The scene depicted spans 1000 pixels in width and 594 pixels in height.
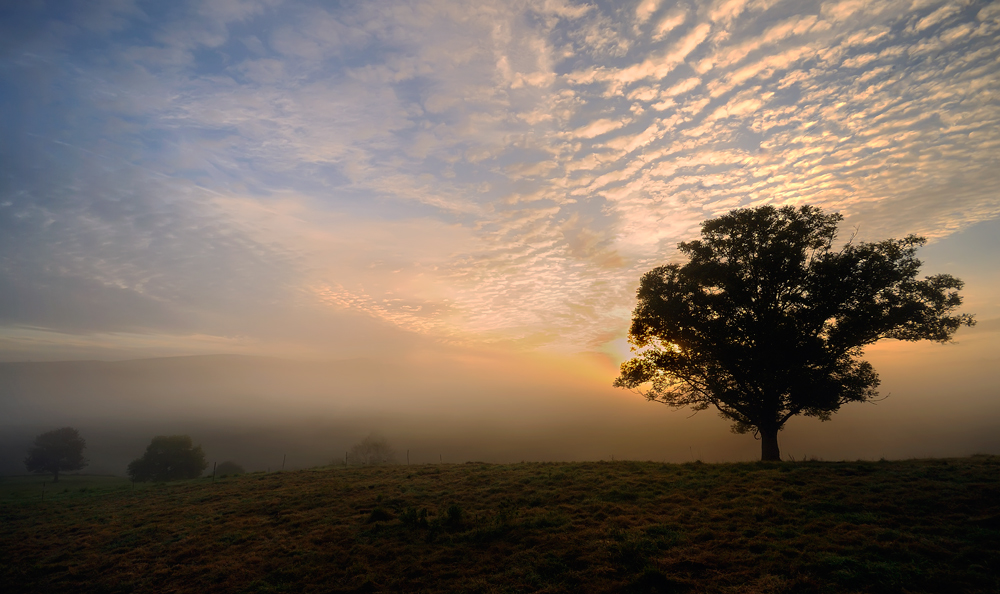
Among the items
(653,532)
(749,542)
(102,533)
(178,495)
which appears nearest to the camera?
(749,542)

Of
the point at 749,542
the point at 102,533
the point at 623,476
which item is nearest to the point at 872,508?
the point at 749,542

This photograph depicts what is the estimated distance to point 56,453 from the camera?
84062 mm

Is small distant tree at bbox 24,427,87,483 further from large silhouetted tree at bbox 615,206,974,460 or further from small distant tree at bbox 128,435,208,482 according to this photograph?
large silhouetted tree at bbox 615,206,974,460

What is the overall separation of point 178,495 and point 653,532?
3370cm

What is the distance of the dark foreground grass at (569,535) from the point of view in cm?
999

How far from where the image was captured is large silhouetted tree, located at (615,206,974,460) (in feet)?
71.5

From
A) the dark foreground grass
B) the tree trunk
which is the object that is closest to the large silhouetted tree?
the tree trunk

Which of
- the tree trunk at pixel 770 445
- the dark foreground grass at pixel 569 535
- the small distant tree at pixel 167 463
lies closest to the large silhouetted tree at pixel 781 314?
the tree trunk at pixel 770 445

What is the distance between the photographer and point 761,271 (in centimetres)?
2366

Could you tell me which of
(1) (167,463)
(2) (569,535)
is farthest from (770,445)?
(1) (167,463)

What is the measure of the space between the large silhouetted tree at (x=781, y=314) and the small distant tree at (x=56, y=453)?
12658cm

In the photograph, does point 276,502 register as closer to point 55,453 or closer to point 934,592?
point 934,592

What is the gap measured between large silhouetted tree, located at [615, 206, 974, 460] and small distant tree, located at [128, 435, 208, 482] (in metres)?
101

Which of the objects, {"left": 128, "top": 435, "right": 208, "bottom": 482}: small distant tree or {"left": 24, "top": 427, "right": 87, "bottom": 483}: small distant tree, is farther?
Result: {"left": 24, "top": 427, "right": 87, "bottom": 483}: small distant tree
